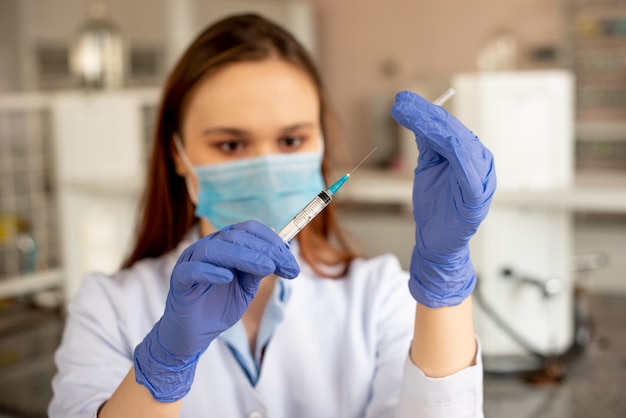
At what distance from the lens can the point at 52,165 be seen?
237cm

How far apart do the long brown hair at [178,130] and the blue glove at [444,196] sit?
387 mm

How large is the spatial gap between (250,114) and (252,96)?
0.03 metres

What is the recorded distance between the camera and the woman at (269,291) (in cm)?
101

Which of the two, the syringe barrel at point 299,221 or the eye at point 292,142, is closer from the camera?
the syringe barrel at point 299,221

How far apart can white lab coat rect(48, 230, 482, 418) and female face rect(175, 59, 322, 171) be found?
9.1 inches

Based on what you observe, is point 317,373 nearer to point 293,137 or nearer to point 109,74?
point 293,137

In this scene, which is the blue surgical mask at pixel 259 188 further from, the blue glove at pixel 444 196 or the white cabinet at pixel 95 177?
the white cabinet at pixel 95 177

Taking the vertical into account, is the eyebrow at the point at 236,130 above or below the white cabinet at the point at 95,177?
above

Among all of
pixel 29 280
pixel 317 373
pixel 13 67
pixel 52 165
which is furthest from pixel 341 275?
pixel 13 67

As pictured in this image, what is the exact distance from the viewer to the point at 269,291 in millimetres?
1278

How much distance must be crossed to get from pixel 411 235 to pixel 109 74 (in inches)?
43.3

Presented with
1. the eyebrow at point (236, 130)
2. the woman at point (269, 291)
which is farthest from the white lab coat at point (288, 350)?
the eyebrow at point (236, 130)

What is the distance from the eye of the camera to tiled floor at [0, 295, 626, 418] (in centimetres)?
156

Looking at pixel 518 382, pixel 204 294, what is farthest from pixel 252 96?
pixel 518 382
